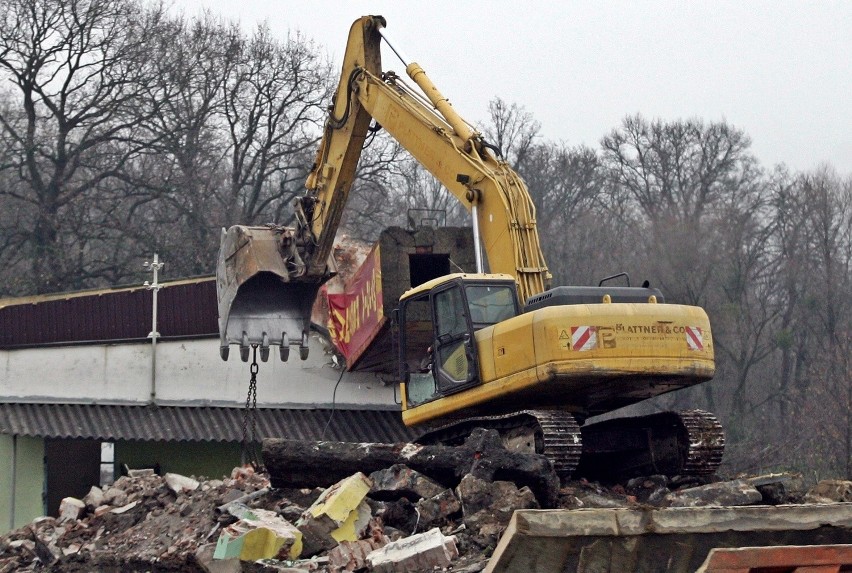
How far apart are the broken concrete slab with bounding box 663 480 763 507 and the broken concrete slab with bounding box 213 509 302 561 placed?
339 centimetres

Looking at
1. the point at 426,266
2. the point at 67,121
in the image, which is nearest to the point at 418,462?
the point at 426,266

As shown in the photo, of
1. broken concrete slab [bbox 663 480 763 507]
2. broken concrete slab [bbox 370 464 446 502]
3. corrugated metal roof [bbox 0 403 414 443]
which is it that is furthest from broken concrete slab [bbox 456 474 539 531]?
corrugated metal roof [bbox 0 403 414 443]

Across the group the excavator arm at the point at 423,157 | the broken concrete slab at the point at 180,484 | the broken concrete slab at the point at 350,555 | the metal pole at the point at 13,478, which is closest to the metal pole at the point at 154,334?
the metal pole at the point at 13,478

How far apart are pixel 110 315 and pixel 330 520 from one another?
13937 millimetres

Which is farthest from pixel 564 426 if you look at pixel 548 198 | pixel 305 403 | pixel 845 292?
pixel 548 198

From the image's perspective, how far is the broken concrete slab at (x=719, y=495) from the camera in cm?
1059

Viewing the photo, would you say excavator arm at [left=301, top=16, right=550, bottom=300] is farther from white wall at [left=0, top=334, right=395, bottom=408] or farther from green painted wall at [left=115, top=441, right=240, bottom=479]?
green painted wall at [left=115, top=441, right=240, bottom=479]

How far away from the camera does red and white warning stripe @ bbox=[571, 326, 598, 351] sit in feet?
35.9

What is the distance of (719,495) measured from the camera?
10.7 m

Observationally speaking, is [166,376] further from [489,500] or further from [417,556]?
[417,556]

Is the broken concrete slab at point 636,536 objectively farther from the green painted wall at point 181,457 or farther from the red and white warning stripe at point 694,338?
the green painted wall at point 181,457

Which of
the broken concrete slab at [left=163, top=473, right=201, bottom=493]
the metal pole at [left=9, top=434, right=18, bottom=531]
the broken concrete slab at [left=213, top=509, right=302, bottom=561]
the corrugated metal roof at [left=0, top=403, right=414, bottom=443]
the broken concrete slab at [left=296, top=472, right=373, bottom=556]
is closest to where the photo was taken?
the broken concrete slab at [left=213, top=509, right=302, bottom=561]

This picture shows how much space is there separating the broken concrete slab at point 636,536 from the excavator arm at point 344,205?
616 cm

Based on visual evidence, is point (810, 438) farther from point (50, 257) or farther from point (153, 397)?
point (50, 257)
